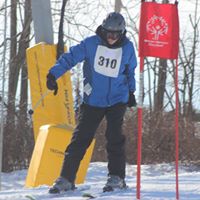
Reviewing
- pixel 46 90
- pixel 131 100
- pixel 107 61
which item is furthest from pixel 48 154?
pixel 107 61

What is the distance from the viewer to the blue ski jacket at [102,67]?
19.9 feet

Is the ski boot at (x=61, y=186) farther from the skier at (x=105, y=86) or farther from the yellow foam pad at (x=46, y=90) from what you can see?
the yellow foam pad at (x=46, y=90)

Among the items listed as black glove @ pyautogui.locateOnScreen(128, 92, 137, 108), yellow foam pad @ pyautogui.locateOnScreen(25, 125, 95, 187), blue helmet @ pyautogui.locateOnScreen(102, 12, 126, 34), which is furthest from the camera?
yellow foam pad @ pyautogui.locateOnScreen(25, 125, 95, 187)

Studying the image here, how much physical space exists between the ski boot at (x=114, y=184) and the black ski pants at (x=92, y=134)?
5 centimetres

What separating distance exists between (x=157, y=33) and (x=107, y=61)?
634mm

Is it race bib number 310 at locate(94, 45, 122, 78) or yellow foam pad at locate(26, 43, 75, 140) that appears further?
yellow foam pad at locate(26, 43, 75, 140)

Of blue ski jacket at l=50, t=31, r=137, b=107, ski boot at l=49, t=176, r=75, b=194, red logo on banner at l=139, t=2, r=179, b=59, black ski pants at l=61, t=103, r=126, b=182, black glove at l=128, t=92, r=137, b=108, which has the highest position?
red logo on banner at l=139, t=2, r=179, b=59

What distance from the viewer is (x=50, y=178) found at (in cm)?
791

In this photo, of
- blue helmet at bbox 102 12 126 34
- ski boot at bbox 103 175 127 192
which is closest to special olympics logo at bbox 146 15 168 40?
blue helmet at bbox 102 12 126 34

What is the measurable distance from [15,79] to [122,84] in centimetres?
1443

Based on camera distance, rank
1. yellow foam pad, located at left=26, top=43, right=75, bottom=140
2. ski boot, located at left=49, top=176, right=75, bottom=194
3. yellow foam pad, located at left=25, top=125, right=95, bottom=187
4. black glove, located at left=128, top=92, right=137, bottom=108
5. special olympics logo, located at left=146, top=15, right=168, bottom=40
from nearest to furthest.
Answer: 1. special olympics logo, located at left=146, top=15, right=168, bottom=40
2. ski boot, located at left=49, top=176, right=75, bottom=194
3. black glove, located at left=128, top=92, right=137, bottom=108
4. yellow foam pad, located at left=25, top=125, right=95, bottom=187
5. yellow foam pad, located at left=26, top=43, right=75, bottom=140

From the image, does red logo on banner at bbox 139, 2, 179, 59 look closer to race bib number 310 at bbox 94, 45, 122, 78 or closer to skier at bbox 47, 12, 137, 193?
skier at bbox 47, 12, 137, 193

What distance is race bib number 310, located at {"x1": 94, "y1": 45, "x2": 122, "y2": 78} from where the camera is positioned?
6.07m

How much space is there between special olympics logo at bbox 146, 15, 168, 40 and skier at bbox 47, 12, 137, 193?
41 cm
